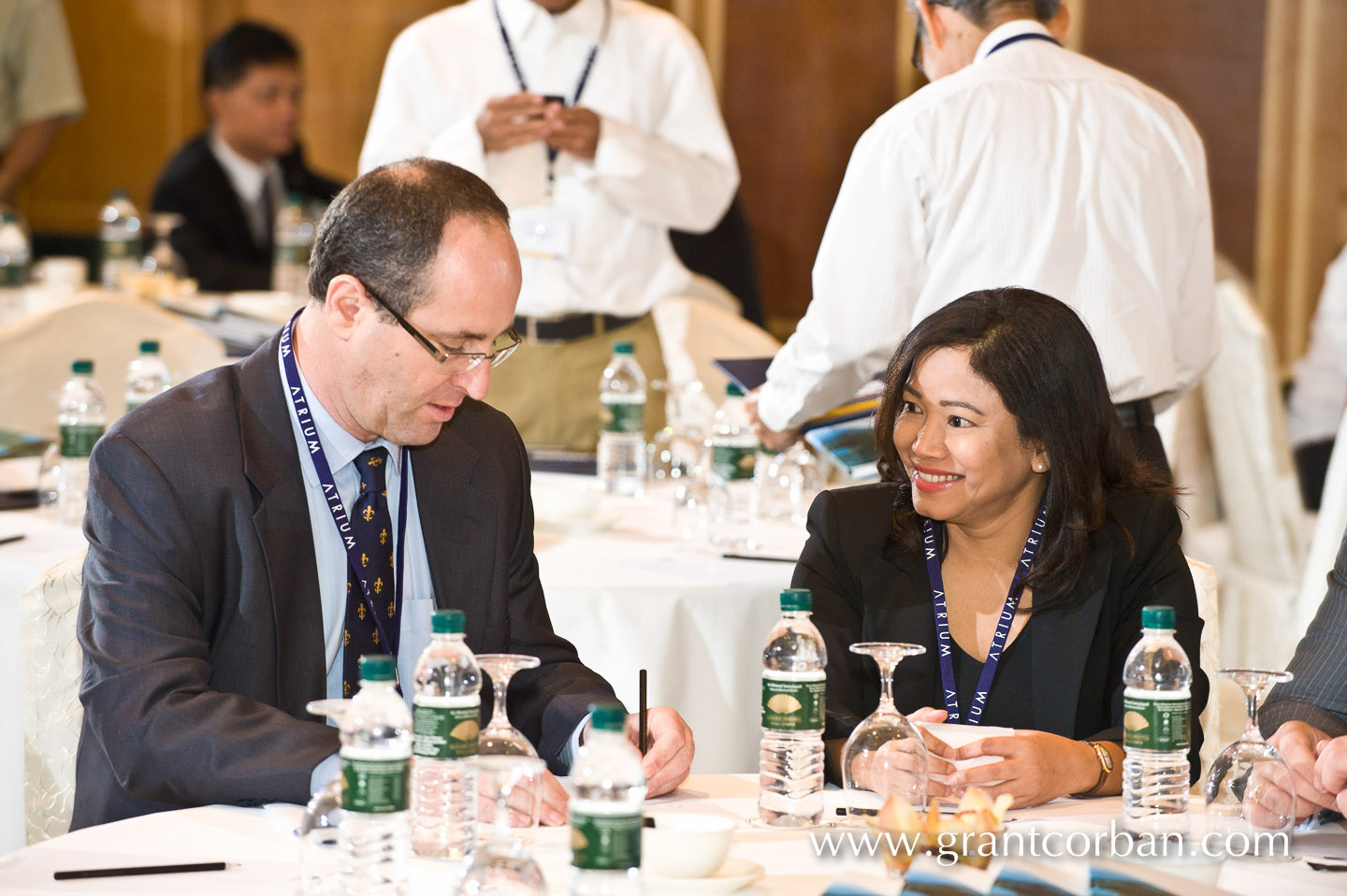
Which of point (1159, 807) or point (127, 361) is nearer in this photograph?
point (1159, 807)

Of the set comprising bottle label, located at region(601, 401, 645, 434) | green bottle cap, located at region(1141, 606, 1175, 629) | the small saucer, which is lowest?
the small saucer

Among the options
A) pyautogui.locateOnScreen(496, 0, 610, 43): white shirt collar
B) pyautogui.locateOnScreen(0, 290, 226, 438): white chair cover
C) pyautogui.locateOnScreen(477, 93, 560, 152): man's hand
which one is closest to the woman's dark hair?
pyautogui.locateOnScreen(477, 93, 560, 152): man's hand

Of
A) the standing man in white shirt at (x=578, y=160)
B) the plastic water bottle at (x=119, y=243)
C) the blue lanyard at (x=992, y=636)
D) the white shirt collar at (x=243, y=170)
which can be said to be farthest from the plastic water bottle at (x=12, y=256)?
the blue lanyard at (x=992, y=636)

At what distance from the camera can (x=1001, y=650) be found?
7.31ft

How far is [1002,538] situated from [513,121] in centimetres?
236

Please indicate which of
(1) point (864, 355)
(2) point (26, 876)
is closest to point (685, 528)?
(1) point (864, 355)

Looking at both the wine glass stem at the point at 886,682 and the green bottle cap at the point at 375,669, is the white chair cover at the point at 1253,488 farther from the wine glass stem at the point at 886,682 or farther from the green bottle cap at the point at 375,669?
the green bottle cap at the point at 375,669

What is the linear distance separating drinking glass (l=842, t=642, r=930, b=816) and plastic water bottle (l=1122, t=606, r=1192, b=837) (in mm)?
228

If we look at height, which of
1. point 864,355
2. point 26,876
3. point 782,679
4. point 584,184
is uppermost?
point 584,184

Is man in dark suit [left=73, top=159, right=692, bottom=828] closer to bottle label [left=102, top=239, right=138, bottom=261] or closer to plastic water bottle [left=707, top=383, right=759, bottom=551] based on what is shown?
plastic water bottle [left=707, top=383, right=759, bottom=551]

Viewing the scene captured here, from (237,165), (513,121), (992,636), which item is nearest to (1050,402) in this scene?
(992,636)

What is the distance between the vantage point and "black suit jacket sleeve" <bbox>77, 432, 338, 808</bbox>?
1.83 m

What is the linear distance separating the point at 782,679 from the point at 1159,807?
0.45 metres

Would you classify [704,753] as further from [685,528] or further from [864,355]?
[864,355]
